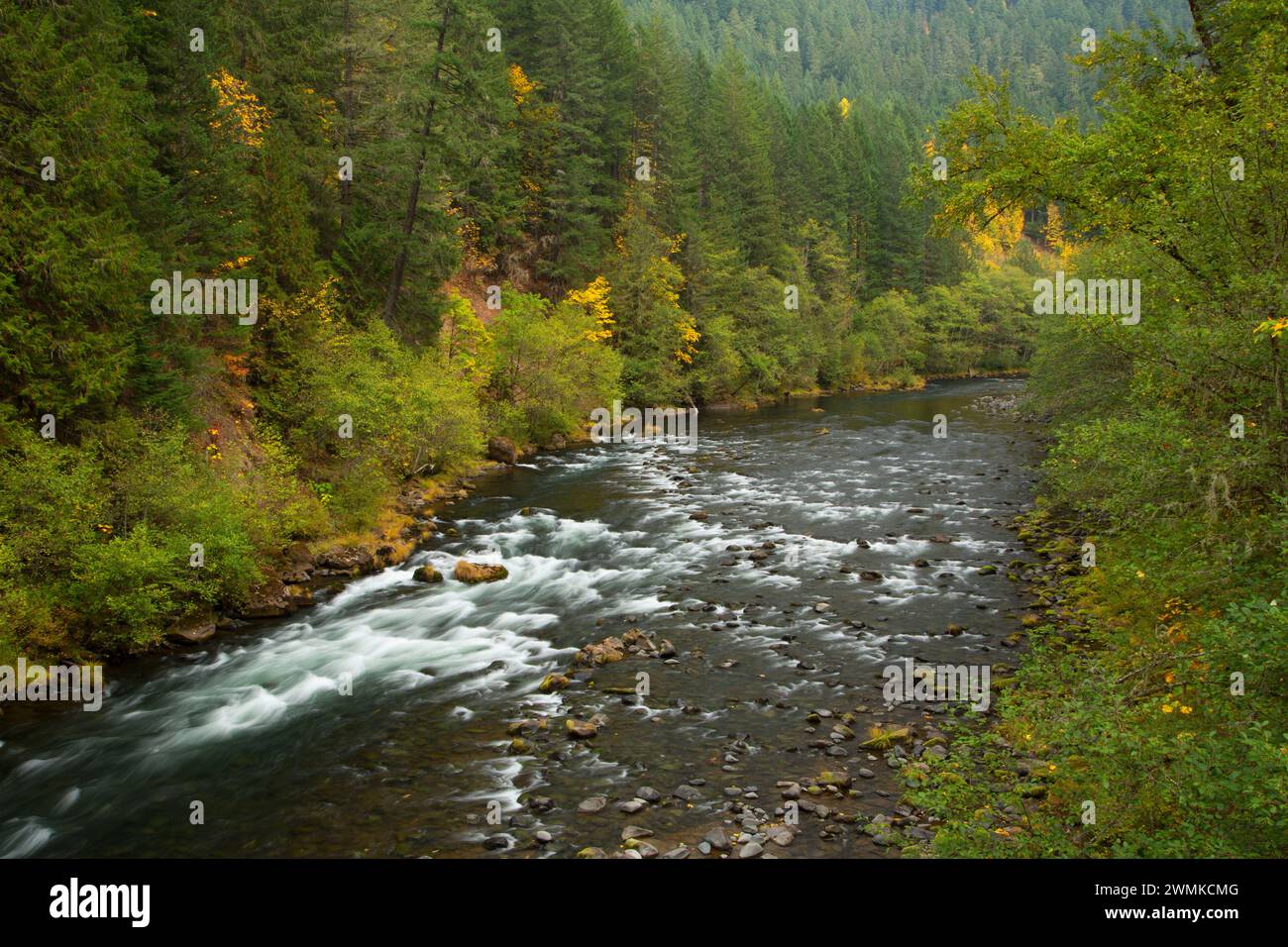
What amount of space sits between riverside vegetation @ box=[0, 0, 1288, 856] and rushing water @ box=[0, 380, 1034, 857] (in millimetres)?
1641

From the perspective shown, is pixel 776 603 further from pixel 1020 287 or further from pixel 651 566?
pixel 1020 287

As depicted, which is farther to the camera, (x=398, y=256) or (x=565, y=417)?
(x=565, y=417)

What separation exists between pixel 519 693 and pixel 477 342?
23531 mm

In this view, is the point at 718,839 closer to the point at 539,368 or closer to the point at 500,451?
the point at 500,451

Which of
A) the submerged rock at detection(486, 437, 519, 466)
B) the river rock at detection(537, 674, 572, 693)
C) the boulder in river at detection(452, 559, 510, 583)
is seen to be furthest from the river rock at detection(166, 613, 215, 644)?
the submerged rock at detection(486, 437, 519, 466)

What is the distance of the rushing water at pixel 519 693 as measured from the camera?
29.0ft

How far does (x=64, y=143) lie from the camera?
1359 cm

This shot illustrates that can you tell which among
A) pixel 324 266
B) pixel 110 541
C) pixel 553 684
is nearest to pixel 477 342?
pixel 324 266

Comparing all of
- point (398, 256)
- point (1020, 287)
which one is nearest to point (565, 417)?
point (398, 256)

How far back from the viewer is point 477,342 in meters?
32.9

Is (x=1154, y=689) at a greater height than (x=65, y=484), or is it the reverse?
(x=65, y=484)

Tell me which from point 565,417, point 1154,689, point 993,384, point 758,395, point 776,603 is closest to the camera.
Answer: point 1154,689

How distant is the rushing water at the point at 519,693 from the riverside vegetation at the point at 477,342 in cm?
164
